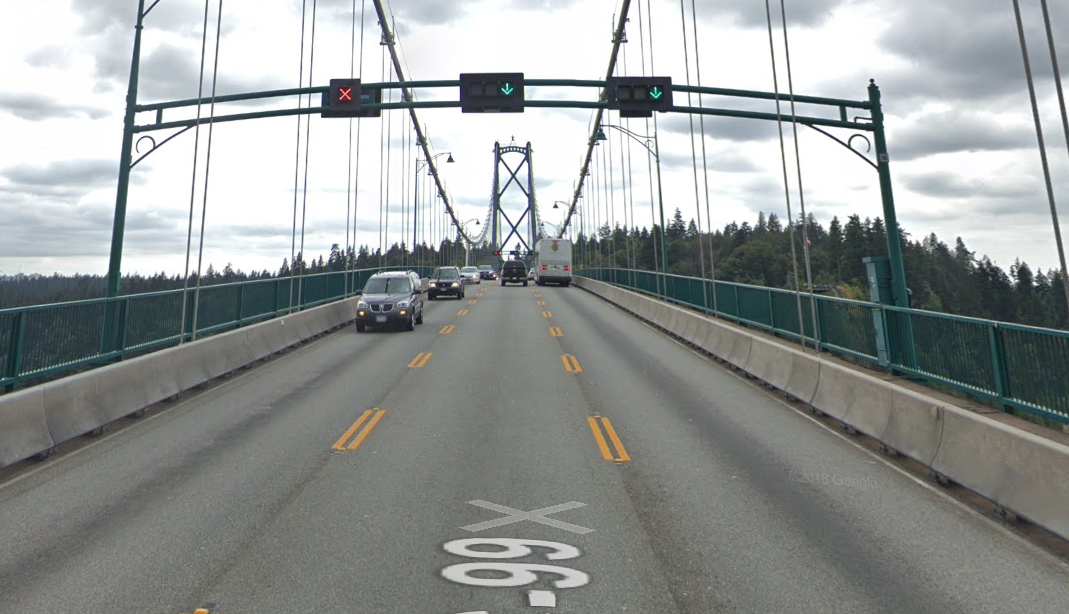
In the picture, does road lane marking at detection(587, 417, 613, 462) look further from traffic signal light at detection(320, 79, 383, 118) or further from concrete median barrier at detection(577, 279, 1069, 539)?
traffic signal light at detection(320, 79, 383, 118)

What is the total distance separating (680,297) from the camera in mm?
24938

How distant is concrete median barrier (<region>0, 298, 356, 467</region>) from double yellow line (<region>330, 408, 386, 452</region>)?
344 centimetres

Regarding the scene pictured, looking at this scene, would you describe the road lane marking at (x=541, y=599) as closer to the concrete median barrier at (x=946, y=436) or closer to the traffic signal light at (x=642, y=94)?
the concrete median barrier at (x=946, y=436)

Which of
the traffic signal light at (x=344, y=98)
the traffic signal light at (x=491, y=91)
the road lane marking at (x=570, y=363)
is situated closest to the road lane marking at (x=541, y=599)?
the road lane marking at (x=570, y=363)

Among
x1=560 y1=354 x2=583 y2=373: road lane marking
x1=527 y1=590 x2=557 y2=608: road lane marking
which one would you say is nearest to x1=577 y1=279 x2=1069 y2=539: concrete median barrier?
x1=560 y1=354 x2=583 y2=373: road lane marking

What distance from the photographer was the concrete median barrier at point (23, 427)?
6.73 m

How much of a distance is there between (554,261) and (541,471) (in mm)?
43663

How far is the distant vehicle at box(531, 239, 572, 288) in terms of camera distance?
163 feet

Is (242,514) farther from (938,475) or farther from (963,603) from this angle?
(938,475)

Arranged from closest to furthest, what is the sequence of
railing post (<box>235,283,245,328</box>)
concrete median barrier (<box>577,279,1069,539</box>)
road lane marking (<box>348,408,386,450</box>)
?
concrete median barrier (<box>577,279,1069,539</box>)
road lane marking (<box>348,408,386,450</box>)
railing post (<box>235,283,245,328</box>)

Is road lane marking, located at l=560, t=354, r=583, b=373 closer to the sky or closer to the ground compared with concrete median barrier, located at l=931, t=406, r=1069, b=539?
closer to the sky

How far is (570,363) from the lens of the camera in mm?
14141

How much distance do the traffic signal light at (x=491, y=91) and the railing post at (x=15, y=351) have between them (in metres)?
11.9

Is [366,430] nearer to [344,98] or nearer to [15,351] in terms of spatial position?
[15,351]
